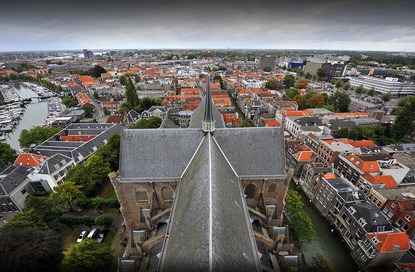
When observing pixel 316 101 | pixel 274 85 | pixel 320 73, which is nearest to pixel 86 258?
pixel 316 101

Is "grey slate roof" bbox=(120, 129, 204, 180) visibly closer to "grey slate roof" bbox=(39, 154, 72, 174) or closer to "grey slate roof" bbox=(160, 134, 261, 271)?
"grey slate roof" bbox=(160, 134, 261, 271)

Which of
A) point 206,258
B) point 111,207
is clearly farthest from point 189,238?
point 111,207

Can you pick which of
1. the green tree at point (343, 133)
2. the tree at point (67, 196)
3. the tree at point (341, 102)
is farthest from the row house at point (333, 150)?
the tree at point (67, 196)

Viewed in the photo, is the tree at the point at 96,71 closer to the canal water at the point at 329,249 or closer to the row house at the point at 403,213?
the canal water at the point at 329,249

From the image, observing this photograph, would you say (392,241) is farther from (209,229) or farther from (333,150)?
(209,229)

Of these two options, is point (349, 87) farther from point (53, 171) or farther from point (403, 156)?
point (53, 171)

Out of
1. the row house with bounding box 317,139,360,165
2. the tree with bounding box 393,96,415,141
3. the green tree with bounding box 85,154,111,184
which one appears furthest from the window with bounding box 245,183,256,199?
the tree with bounding box 393,96,415,141
